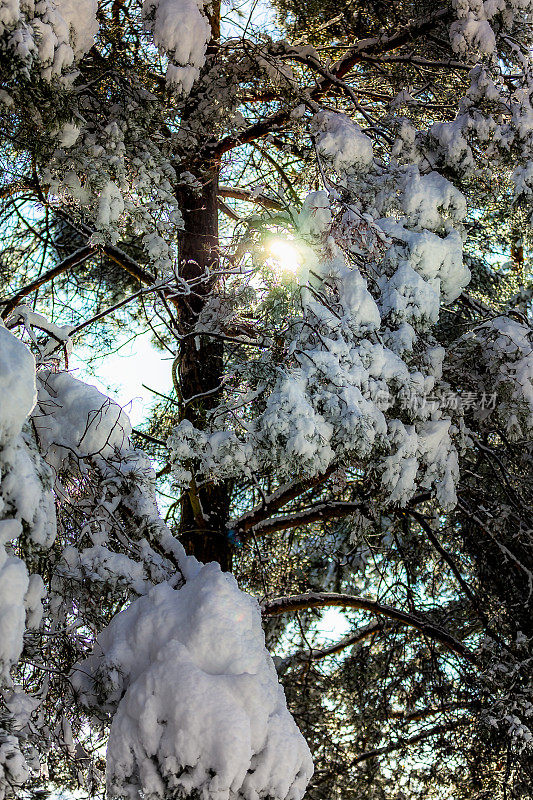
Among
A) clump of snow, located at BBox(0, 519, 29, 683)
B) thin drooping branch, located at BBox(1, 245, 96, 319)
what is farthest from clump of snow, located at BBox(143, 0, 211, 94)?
clump of snow, located at BBox(0, 519, 29, 683)

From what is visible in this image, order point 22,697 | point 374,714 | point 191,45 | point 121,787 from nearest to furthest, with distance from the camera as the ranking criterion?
→ point 22,697
point 121,787
point 191,45
point 374,714

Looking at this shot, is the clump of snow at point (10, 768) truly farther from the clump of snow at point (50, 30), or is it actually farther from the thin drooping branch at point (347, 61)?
the thin drooping branch at point (347, 61)

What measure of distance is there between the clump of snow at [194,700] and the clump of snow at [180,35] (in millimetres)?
3198

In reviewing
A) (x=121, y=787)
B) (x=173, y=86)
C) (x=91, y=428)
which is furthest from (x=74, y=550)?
(x=173, y=86)

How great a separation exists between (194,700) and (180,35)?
3923 millimetres

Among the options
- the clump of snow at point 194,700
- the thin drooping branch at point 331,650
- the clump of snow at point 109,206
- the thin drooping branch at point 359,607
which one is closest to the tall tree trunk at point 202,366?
the thin drooping branch at point 359,607

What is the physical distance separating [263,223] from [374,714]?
579cm

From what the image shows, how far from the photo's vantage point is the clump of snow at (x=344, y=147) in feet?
18.0

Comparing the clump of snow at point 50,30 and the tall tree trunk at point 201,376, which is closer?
the clump of snow at point 50,30

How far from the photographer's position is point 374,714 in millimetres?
8703

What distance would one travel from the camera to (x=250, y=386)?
489 centimetres

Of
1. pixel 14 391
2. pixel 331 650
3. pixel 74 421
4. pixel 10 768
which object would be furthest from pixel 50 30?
pixel 331 650

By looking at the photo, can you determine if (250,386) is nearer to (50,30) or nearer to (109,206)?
(109,206)

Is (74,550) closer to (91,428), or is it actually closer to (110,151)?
(91,428)
